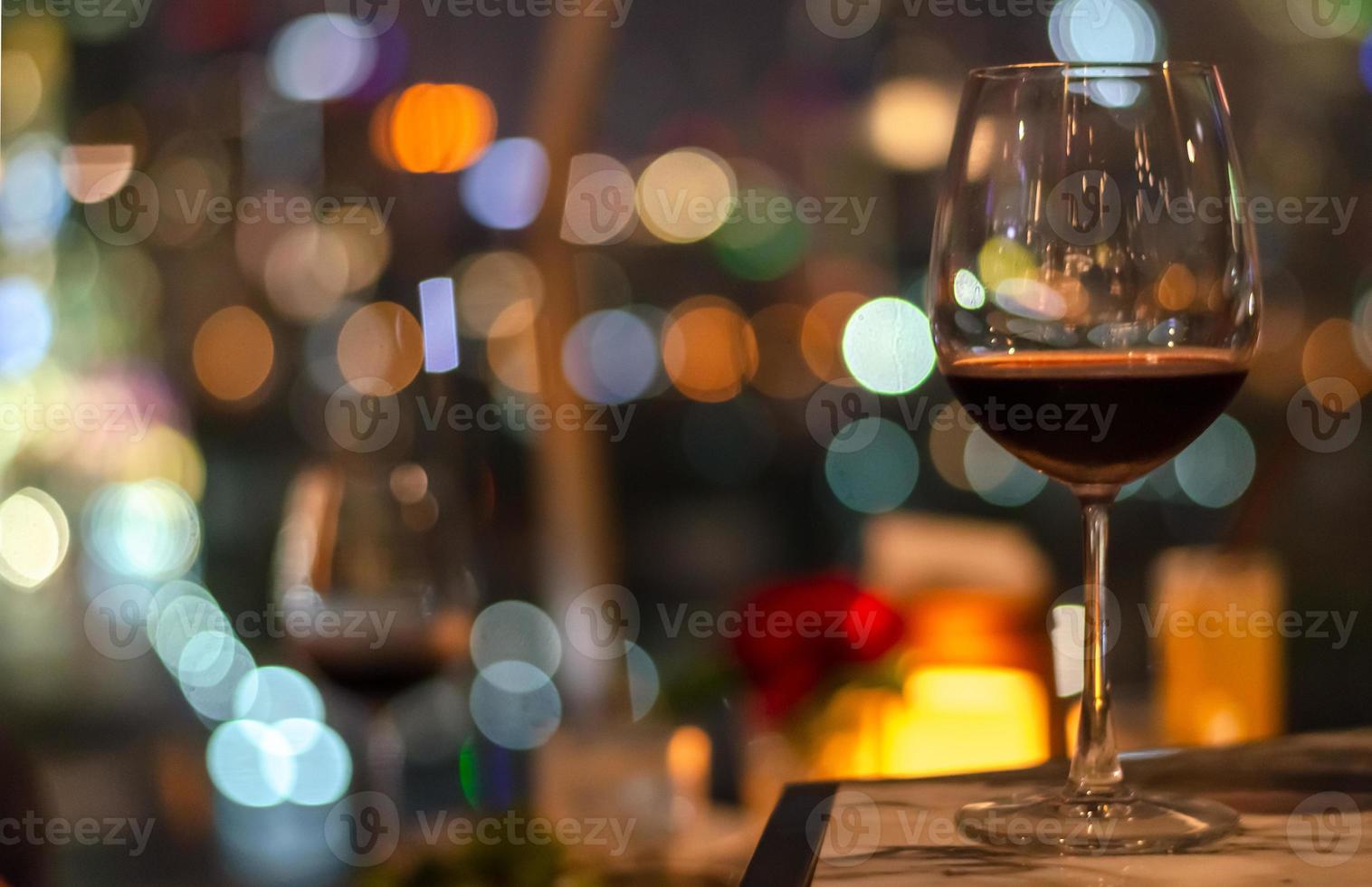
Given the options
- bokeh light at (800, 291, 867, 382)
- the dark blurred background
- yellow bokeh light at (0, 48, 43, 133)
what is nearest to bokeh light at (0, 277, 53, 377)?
the dark blurred background

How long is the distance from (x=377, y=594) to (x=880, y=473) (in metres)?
2.27

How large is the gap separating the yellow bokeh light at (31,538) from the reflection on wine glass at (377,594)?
2467mm

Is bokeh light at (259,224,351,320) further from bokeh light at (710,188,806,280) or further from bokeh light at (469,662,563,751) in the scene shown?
bokeh light at (469,662,563,751)

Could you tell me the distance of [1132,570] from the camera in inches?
120

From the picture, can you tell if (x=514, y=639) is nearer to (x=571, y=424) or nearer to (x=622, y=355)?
(x=622, y=355)

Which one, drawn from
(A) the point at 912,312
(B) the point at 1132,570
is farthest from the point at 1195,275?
(B) the point at 1132,570

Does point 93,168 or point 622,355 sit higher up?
point 93,168

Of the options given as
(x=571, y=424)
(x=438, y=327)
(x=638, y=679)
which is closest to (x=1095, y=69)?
(x=438, y=327)

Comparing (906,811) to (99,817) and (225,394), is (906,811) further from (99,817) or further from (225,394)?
(99,817)

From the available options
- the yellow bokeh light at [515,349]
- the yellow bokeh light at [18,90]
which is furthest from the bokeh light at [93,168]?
the yellow bokeh light at [515,349]

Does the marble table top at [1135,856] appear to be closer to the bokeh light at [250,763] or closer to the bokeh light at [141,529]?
the bokeh light at [141,529]

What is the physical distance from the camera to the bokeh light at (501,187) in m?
2.46

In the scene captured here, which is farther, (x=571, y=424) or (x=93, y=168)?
(x=93, y=168)

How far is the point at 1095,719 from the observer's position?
2.01 feet
